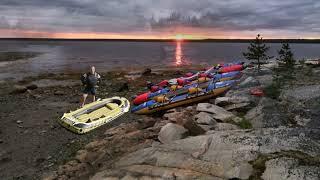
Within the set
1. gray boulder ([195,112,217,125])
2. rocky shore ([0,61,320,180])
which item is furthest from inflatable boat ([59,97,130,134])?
gray boulder ([195,112,217,125])

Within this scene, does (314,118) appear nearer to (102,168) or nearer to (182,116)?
(182,116)

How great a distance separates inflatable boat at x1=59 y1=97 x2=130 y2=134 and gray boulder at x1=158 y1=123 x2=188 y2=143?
5.16m

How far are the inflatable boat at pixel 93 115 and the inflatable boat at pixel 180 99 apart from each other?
3.88 ft

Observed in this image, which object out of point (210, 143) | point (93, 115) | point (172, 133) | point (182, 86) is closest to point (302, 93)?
point (172, 133)

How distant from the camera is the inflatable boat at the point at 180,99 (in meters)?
20.9

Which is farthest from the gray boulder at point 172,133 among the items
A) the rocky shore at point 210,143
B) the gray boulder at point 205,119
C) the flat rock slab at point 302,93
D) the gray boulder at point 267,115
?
the flat rock slab at point 302,93

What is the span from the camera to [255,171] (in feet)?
32.6

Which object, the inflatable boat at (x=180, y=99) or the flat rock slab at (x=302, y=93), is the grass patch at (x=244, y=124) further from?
the inflatable boat at (x=180, y=99)

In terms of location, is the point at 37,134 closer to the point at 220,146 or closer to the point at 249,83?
the point at 220,146

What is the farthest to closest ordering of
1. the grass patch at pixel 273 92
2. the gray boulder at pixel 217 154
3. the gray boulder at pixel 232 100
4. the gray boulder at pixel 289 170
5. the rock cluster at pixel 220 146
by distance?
the grass patch at pixel 273 92 < the gray boulder at pixel 232 100 < the gray boulder at pixel 217 154 < the rock cluster at pixel 220 146 < the gray boulder at pixel 289 170

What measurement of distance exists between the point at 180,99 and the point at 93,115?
541cm

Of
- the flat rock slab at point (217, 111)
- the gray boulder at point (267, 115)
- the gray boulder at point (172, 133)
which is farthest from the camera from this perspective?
the flat rock slab at point (217, 111)

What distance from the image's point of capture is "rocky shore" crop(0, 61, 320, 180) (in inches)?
404

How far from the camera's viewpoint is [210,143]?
1206 cm
